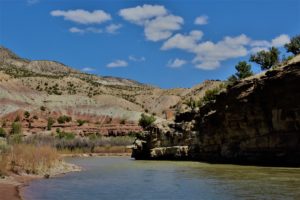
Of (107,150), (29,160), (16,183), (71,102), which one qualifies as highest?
(71,102)

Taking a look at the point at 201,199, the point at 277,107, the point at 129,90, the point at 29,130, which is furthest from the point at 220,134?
the point at 129,90

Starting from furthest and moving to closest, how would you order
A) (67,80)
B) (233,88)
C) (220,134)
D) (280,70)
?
1. (67,80)
2. (220,134)
3. (233,88)
4. (280,70)

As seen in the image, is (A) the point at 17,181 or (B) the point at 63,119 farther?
(B) the point at 63,119

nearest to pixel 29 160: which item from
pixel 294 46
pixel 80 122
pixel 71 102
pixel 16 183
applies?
pixel 16 183

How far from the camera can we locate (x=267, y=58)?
79188 millimetres

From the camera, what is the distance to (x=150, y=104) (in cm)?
18038

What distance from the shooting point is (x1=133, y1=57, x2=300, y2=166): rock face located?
45719 mm

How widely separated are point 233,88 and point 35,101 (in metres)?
104

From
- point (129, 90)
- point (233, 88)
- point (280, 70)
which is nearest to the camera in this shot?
point (280, 70)

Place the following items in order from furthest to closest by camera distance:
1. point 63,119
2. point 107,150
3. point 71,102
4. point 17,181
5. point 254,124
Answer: point 71,102 → point 63,119 → point 107,150 → point 254,124 → point 17,181

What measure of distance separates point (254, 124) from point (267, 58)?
30.6m

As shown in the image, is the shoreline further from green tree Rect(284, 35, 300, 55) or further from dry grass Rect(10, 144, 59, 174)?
green tree Rect(284, 35, 300, 55)

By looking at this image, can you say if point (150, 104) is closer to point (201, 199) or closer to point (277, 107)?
point (277, 107)

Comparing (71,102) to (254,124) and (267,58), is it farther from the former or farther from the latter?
(254,124)
